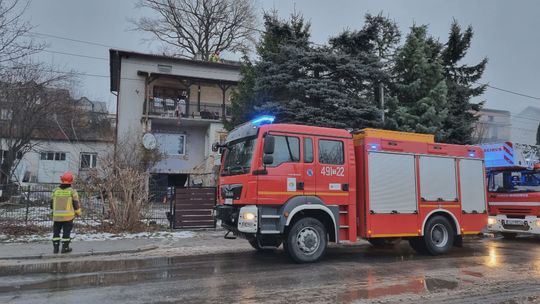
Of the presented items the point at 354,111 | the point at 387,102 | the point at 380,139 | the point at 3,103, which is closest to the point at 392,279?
the point at 380,139

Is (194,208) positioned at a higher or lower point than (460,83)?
lower

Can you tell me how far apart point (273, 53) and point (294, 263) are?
1039 centimetres

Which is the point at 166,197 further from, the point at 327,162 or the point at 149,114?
the point at 149,114

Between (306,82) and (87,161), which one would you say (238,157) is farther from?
(87,161)

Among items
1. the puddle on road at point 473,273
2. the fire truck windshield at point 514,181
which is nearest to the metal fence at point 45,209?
the puddle on road at point 473,273

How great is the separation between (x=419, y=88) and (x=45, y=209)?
15290 mm

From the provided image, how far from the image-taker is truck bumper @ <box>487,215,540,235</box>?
45.1 feet

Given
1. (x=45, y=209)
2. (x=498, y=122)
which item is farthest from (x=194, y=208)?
(x=498, y=122)

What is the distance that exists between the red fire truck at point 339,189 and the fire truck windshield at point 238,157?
0.02 meters

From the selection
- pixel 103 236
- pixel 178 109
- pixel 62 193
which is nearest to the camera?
pixel 62 193

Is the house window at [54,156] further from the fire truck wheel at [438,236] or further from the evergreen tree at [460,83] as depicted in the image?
the fire truck wheel at [438,236]

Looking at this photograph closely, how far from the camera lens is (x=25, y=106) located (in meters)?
23.5

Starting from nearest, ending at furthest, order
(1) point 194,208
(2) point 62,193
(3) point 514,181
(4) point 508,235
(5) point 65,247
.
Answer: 1. (5) point 65,247
2. (2) point 62,193
3. (3) point 514,181
4. (1) point 194,208
5. (4) point 508,235

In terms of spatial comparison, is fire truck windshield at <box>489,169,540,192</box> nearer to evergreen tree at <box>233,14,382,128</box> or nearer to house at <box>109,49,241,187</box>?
evergreen tree at <box>233,14,382,128</box>
